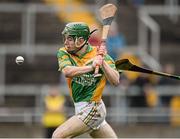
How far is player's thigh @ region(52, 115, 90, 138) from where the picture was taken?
11.0 m

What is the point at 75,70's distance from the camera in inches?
428

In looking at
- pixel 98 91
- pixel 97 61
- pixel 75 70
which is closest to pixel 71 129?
pixel 98 91

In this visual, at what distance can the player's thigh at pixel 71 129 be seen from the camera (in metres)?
11.0

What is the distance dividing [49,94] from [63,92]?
3.63ft

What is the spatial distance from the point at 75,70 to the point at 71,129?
0.72 meters

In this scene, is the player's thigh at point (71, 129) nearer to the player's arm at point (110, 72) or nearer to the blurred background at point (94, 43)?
the player's arm at point (110, 72)

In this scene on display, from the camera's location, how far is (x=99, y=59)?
10.7m

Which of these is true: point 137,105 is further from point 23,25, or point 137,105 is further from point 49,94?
point 23,25

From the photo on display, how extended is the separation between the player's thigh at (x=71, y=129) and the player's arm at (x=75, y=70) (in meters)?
0.58

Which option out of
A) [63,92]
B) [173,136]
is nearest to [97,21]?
[63,92]

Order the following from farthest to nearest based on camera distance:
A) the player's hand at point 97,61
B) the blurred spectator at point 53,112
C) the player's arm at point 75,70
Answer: the blurred spectator at point 53,112, the player's arm at point 75,70, the player's hand at point 97,61

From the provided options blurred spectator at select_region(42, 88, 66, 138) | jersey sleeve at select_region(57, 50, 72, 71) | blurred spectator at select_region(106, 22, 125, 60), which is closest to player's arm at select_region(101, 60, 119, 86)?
jersey sleeve at select_region(57, 50, 72, 71)

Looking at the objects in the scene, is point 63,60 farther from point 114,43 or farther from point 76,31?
point 114,43

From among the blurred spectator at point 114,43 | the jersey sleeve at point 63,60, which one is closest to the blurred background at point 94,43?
the blurred spectator at point 114,43
